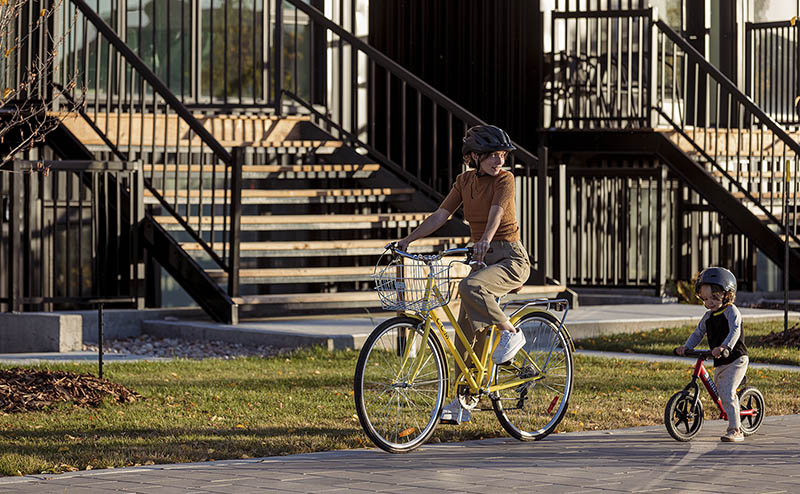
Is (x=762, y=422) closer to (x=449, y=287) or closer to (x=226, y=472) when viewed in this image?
(x=449, y=287)

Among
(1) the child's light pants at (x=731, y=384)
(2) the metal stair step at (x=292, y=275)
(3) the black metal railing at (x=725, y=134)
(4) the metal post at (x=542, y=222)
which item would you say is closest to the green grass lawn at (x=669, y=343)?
(4) the metal post at (x=542, y=222)

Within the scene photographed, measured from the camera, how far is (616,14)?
17859 millimetres

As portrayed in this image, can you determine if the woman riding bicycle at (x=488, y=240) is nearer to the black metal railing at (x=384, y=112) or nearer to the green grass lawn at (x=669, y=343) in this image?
the green grass lawn at (x=669, y=343)

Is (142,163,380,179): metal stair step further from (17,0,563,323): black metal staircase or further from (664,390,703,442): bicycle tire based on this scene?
(664,390,703,442): bicycle tire

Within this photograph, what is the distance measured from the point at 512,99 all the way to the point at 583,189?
5.10 feet

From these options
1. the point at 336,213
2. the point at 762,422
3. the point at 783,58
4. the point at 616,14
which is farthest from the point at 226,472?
the point at 783,58

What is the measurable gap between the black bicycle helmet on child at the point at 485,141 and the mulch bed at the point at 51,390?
2.86m

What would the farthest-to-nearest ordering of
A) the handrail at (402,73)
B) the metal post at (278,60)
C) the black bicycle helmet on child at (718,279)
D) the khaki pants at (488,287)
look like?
the metal post at (278,60), the handrail at (402,73), the black bicycle helmet on child at (718,279), the khaki pants at (488,287)

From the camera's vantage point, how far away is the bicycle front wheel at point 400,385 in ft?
25.3

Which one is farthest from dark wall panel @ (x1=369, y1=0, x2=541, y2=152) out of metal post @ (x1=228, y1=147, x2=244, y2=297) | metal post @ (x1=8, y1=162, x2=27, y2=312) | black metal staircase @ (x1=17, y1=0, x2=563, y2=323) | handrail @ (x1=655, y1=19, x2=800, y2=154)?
metal post @ (x1=8, y1=162, x2=27, y2=312)

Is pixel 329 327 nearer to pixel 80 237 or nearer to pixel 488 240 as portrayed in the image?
pixel 80 237

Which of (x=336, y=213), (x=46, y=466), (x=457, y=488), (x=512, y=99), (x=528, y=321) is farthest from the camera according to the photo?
(x=512, y=99)

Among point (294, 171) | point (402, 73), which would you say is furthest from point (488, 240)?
point (402, 73)

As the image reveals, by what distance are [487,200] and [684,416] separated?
1599mm
